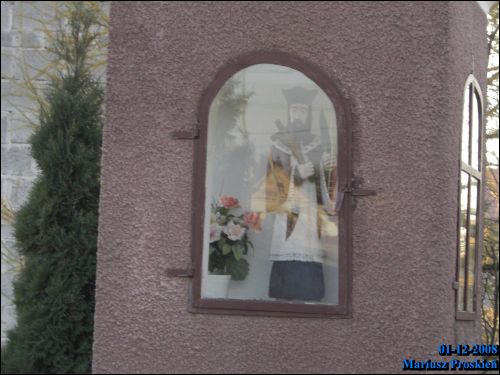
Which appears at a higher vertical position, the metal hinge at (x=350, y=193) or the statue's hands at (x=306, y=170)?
the statue's hands at (x=306, y=170)

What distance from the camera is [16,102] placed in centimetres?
752

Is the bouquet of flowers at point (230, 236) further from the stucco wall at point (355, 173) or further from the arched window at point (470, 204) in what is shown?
the arched window at point (470, 204)

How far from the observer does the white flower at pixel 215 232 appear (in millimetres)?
3889

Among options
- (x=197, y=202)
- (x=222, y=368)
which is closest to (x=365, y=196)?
(x=197, y=202)

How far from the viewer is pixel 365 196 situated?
12.1ft

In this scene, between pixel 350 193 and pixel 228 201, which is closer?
pixel 350 193

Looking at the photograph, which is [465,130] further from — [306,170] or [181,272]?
[181,272]

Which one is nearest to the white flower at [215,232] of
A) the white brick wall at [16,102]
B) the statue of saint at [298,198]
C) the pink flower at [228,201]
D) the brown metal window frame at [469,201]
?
the pink flower at [228,201]

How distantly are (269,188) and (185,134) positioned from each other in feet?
1.46

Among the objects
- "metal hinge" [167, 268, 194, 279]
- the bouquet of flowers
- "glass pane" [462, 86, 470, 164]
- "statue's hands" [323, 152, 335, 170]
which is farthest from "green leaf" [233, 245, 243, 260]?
"glass pane" [462, 86, 470, 164]

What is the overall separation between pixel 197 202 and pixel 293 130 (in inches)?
21.1

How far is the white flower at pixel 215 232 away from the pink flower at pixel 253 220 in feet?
0.40

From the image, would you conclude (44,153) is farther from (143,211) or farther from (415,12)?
(415,12)

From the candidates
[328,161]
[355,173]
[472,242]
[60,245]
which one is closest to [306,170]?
[328,161]
